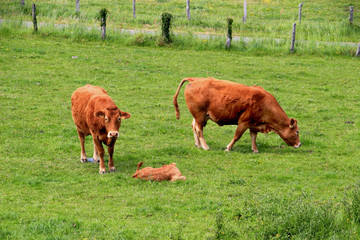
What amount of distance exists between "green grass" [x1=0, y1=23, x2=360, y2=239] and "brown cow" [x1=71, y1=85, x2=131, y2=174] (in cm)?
53

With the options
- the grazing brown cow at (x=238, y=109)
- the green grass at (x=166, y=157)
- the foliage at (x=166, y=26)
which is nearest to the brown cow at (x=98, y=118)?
the green grass at (x=166, y=157)

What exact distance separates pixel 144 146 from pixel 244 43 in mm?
15489

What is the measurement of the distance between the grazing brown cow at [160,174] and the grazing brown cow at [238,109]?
2.85 metres

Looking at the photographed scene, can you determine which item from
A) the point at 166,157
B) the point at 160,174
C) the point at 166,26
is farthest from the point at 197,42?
the point at 160,174

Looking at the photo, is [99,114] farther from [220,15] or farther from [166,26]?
[220,15]

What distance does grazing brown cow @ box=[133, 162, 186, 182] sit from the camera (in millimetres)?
10867

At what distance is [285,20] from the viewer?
123 ft

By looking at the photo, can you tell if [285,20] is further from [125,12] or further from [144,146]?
[144,146]

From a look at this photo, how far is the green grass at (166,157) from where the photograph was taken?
328 inches

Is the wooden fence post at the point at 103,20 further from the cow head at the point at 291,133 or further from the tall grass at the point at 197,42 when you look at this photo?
the cow head at the point at 291,133

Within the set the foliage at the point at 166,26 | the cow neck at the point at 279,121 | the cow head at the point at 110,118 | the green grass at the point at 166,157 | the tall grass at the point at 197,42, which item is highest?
the foliage at the point at 166,26

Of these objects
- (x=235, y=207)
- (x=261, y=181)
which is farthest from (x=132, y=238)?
(x=261, y=181)

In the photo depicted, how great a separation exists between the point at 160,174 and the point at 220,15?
99.4 ft

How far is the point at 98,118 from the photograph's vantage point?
37.7 feet
